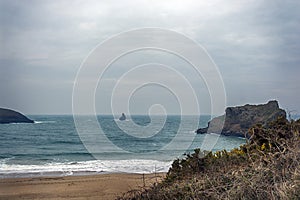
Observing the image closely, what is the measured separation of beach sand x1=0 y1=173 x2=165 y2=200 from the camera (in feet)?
39.2

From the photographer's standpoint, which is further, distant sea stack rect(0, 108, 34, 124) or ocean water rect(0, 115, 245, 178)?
ocean water rect(0, 115, 245, 178)

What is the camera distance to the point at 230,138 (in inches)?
977

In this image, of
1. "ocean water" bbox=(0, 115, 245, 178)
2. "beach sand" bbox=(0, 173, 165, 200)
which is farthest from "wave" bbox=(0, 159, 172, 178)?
"beach sand" bbox=(0, 173, 165, 200)

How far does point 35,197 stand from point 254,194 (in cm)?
926

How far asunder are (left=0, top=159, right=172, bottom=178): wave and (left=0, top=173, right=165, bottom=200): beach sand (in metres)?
1.45

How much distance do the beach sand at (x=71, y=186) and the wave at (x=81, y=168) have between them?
1448 mm

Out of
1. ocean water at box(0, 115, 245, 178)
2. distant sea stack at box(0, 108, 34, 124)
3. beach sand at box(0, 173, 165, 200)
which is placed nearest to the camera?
beach sand at box(0, 173, 165, 200)

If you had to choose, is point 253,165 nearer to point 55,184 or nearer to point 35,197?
point 35,197

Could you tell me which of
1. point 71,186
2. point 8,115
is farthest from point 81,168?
point 71,186

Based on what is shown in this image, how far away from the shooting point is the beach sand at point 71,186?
11961mm

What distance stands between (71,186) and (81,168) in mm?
5436

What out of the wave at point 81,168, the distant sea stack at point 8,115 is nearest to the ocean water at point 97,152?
the wave at point 81,168

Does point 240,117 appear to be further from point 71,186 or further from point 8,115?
point 8,115

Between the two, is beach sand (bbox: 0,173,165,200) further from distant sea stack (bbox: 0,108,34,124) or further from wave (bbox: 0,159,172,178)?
distant sea stack (bbox: 0,108,34,124)
